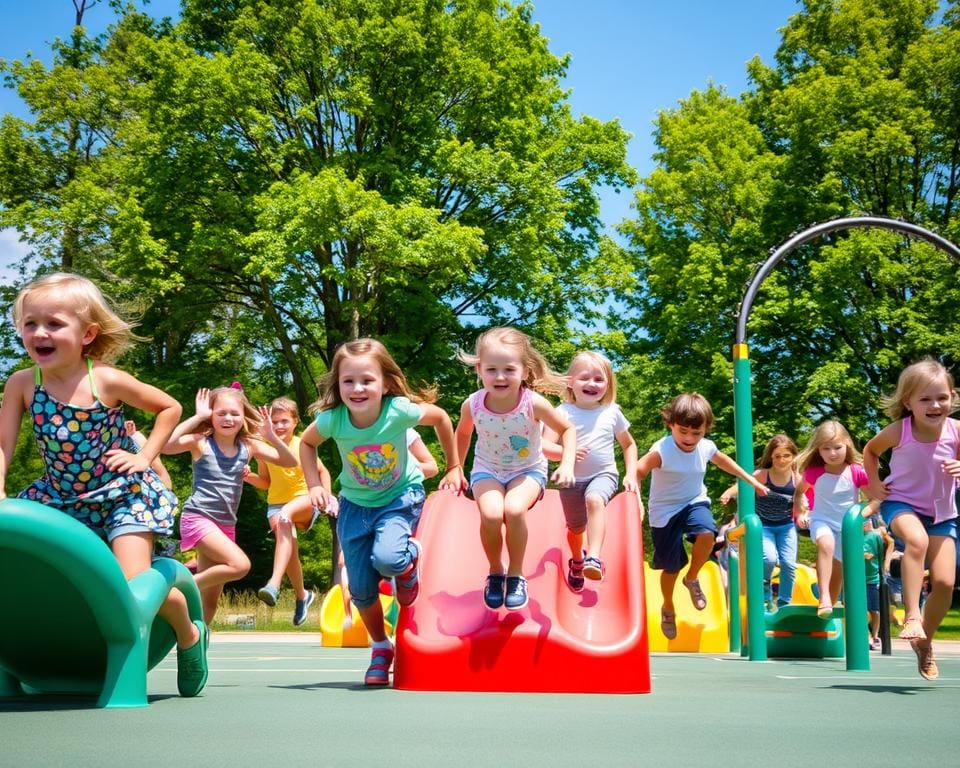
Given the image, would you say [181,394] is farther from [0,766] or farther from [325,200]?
[0,766]

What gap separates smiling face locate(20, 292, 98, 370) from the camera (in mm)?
4309

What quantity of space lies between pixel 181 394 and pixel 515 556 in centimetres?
1707

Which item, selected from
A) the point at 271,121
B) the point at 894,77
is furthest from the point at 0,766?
the point at 894,77

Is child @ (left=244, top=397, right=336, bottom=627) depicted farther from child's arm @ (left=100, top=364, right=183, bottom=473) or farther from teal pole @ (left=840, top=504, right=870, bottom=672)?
child's arm @ (left=100, top=364, right=183, bottom=473)

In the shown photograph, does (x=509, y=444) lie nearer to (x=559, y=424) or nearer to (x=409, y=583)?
(x=559, y=424)

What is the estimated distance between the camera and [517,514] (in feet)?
18.4

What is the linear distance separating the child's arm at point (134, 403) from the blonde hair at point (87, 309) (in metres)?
0.10

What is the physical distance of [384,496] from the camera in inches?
226

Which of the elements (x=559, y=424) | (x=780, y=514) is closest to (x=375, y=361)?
(x=559, y=424)

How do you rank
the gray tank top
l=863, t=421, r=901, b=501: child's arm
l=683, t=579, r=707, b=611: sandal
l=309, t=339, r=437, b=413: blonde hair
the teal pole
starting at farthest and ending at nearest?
1. l=683, t=579, r=707, b=611: sandal
2. the gray tank top
3. the teal pole
4. l=863, t=421, r=901, b=501: child's arm
5. l=309, t=339, r=437, b=413: blonde hair

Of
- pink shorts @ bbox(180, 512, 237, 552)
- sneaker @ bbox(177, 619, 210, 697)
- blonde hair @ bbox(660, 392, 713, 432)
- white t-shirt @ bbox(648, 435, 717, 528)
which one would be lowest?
sneaker @ bbox(177, 619, 210, 697)

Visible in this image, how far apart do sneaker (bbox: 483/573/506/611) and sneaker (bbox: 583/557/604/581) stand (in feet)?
1.63

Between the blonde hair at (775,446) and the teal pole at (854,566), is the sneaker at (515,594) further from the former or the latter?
the blonde hair at (775,446)

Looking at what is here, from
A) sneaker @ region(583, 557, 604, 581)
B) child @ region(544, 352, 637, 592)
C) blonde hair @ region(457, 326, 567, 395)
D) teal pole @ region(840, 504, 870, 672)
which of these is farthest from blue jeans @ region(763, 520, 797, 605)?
blonde hair @ region(457, 326, 567, 395)
